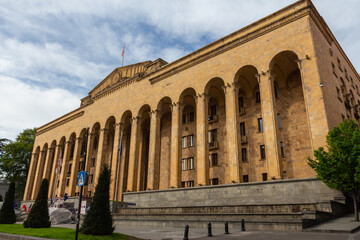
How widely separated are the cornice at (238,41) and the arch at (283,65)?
2.47 m

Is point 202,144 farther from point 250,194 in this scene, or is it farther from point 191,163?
point 191,163

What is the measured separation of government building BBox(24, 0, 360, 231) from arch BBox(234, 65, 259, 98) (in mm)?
98

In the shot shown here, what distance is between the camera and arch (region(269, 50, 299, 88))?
21922 millimetres

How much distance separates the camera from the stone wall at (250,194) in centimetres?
1631

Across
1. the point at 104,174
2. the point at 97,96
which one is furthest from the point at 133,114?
the point at 104,174

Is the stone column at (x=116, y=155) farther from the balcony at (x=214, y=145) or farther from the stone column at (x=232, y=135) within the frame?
the stone column at (x=232, y=135)

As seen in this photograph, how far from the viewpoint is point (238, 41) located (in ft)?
79.6

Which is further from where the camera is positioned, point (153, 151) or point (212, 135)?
point (212, 135)

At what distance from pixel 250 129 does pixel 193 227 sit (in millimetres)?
13589

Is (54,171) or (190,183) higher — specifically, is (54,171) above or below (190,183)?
above

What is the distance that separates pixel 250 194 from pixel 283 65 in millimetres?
12534

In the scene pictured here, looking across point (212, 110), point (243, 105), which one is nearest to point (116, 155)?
point (212, 110)

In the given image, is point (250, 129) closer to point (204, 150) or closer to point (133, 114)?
point (204, 150)

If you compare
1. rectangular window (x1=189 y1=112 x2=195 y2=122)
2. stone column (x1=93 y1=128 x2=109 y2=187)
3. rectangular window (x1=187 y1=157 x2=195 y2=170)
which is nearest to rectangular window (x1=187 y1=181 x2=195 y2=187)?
rectangular window (x1=187 y1=157 x2=195 y2=170)
